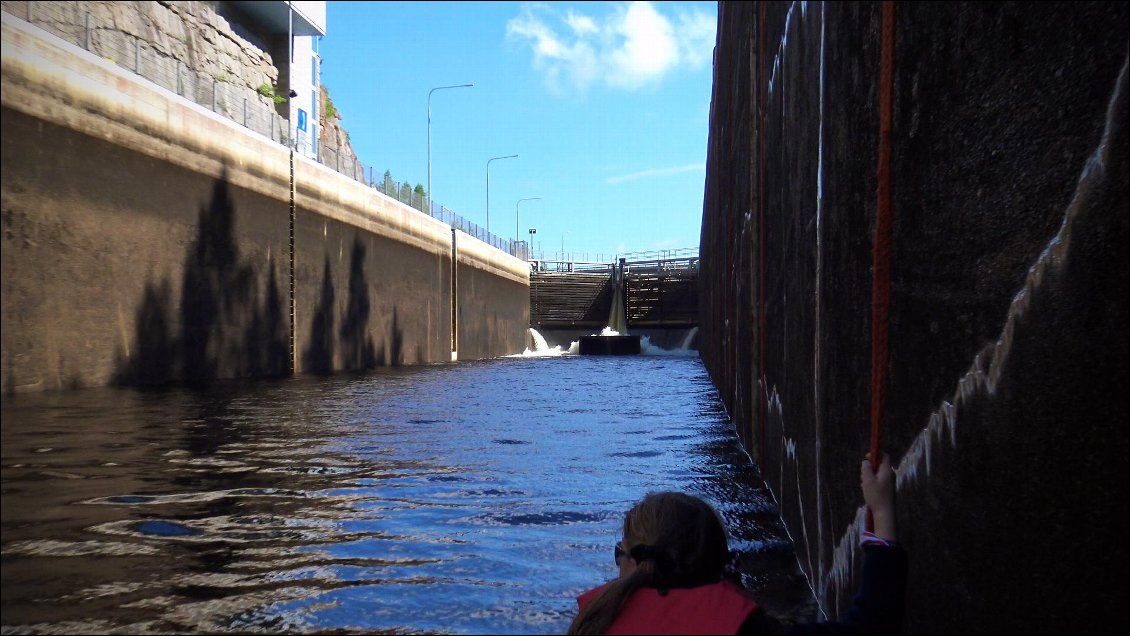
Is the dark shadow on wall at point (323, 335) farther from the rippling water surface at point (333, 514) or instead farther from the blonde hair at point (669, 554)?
the blonde hair at point (669, 554)

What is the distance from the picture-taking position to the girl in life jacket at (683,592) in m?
1.78

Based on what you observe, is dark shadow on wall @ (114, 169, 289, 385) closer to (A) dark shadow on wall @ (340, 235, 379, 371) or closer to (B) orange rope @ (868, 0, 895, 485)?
(A) dark shadow on wall @ (340, 235, 379, 371)

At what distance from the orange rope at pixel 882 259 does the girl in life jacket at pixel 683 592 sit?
43 cm

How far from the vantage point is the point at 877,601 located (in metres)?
2.05

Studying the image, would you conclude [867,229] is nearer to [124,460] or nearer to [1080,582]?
[1080,582]

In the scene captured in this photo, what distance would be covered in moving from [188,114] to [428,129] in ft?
90.6

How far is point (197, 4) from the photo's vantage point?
31938 millimetres

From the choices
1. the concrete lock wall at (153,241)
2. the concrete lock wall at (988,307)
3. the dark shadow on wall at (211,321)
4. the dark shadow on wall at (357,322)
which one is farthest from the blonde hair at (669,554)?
the dark shadow on wall at (357,322)

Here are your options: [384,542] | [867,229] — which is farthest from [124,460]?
[867,229]

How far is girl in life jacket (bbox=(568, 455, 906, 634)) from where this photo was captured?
70.0 inches

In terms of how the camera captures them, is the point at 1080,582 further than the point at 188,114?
No

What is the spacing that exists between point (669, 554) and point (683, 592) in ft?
0.29

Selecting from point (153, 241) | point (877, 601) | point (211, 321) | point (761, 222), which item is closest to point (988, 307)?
point (877, 601)

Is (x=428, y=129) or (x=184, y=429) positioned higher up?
(x=428, y=129)
